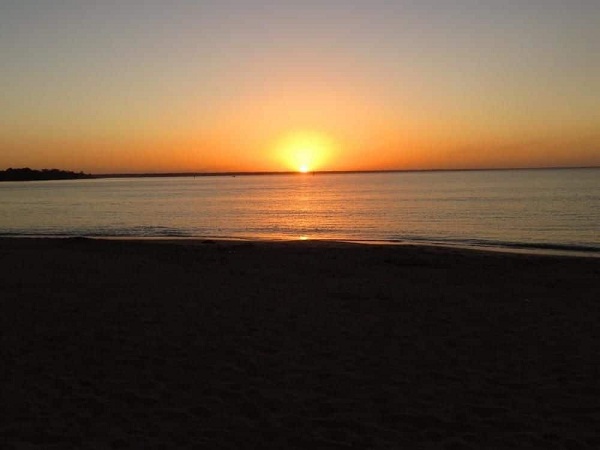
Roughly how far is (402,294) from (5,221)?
136 ft

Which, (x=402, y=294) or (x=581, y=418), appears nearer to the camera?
(x=581, y=418)

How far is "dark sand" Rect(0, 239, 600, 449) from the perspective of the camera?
5930 mm

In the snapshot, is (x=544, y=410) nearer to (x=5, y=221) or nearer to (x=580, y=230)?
(x=580, y=230)

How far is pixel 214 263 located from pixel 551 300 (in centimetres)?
1020

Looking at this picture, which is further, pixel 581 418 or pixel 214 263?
pixel 214 263

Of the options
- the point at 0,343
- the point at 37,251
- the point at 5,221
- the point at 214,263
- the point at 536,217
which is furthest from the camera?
the point at 5,221

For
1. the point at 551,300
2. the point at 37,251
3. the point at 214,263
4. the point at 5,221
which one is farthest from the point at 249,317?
the point at 5,221

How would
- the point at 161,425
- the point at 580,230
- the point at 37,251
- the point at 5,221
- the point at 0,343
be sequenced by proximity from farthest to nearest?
1. the point at 5,221
2. the point at 580,230
3. the point at 37,251
4. the point at 0,343
5. the point at 161,425

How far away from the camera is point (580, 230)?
3366 centimetres

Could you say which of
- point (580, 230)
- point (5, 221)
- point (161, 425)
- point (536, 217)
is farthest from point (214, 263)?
point (5, 221)

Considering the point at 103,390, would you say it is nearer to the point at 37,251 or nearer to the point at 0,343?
the point at 0,343

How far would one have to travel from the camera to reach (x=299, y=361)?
8.23m

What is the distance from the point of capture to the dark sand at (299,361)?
19.5ft

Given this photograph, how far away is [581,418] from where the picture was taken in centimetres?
619
